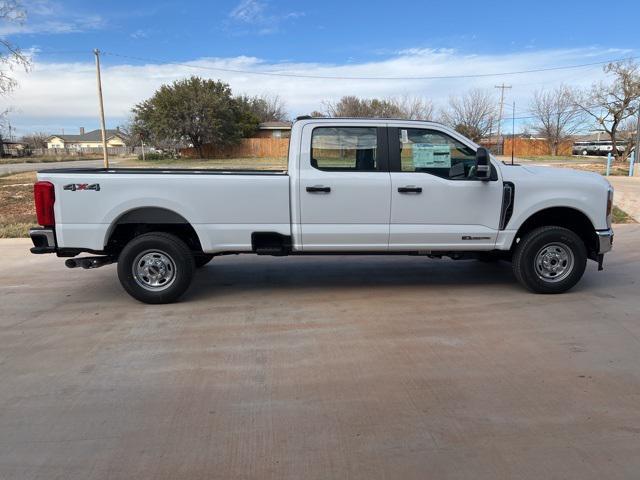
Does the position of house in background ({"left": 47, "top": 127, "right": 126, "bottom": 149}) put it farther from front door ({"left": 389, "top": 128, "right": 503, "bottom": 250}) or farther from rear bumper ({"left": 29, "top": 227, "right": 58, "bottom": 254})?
front door ({"left": 389, "top": 128, "right": 503, "bottom": 250})

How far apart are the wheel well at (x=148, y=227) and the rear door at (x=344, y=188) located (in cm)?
135

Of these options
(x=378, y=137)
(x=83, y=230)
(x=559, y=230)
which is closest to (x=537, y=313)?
(x=559, y=230)

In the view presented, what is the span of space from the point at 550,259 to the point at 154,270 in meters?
4.58

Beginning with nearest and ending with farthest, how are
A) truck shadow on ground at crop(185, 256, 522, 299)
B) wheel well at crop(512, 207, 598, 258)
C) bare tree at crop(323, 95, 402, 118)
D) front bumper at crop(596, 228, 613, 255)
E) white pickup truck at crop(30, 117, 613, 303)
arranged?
white pickup truck at crop(30, 117, 613, 303) < front bumper at crop(596, 228, 613, 255) < wheel well at crop(512, 207, 598, 258) < truck shadow on ground at crop(185, 256, 522, 299) < bare tree at crop(323, 95, 402, 118)

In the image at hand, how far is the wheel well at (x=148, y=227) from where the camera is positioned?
19.3 ft

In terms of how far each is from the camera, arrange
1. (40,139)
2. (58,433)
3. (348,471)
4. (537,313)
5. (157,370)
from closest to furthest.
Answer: (348,471)
(58,433)
(157,370)
(537,313)
(40,139)

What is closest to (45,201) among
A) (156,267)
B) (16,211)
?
(156,267)

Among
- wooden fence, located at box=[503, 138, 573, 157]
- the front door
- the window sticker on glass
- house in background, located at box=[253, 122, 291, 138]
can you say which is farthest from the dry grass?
wooden fence, located at box=[503, 138, 573, 157]

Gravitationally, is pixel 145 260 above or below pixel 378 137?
below

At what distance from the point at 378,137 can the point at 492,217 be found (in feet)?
5.21

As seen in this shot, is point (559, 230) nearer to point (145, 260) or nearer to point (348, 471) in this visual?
point (348, 471)

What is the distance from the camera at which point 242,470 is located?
3006 mm

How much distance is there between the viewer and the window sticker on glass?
238 inches

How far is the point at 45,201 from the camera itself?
568 centimetres
